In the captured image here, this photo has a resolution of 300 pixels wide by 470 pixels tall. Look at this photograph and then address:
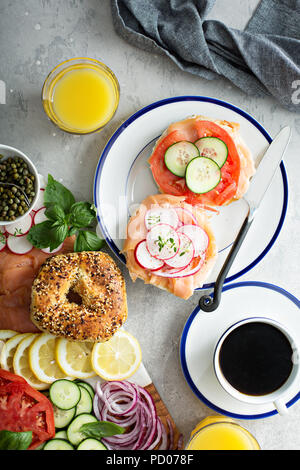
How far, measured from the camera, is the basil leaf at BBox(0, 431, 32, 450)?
6.37ft

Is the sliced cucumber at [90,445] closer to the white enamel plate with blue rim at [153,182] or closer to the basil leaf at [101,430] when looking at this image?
the basil leaf at [101,430]

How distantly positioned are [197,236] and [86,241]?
0.54 m

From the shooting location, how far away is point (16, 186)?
213 cm

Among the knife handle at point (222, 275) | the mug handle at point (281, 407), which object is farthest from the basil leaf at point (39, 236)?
the mug handle at point (281, 407)

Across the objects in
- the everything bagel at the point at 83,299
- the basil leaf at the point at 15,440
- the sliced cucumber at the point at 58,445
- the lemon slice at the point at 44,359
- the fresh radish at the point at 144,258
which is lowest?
the sliced cucumber at the point at 58,445

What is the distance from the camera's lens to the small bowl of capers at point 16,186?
2.12 metres

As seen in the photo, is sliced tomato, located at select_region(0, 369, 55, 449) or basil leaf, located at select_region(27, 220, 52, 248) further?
basil leaf, located at select_region(27, 220, 52, 248)

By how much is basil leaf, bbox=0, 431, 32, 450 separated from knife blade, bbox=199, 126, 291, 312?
984mm

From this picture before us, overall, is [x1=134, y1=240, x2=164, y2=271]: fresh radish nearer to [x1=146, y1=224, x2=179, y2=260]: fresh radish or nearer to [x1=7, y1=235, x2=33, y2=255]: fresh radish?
[x1=146, y1=224, x2=179, y2=260]: fresh radish

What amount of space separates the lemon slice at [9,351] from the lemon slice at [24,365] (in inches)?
1.1

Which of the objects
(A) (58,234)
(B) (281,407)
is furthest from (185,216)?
(B) (281,407)

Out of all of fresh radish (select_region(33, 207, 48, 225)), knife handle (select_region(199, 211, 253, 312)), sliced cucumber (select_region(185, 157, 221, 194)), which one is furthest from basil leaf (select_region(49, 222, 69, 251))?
knife handle (select_region(199, 211, 253, 312))

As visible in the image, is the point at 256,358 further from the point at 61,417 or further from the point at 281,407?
the point at 61,417

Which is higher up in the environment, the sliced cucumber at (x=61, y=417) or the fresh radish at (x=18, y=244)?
the fresh radish at (x=18, y=244)
